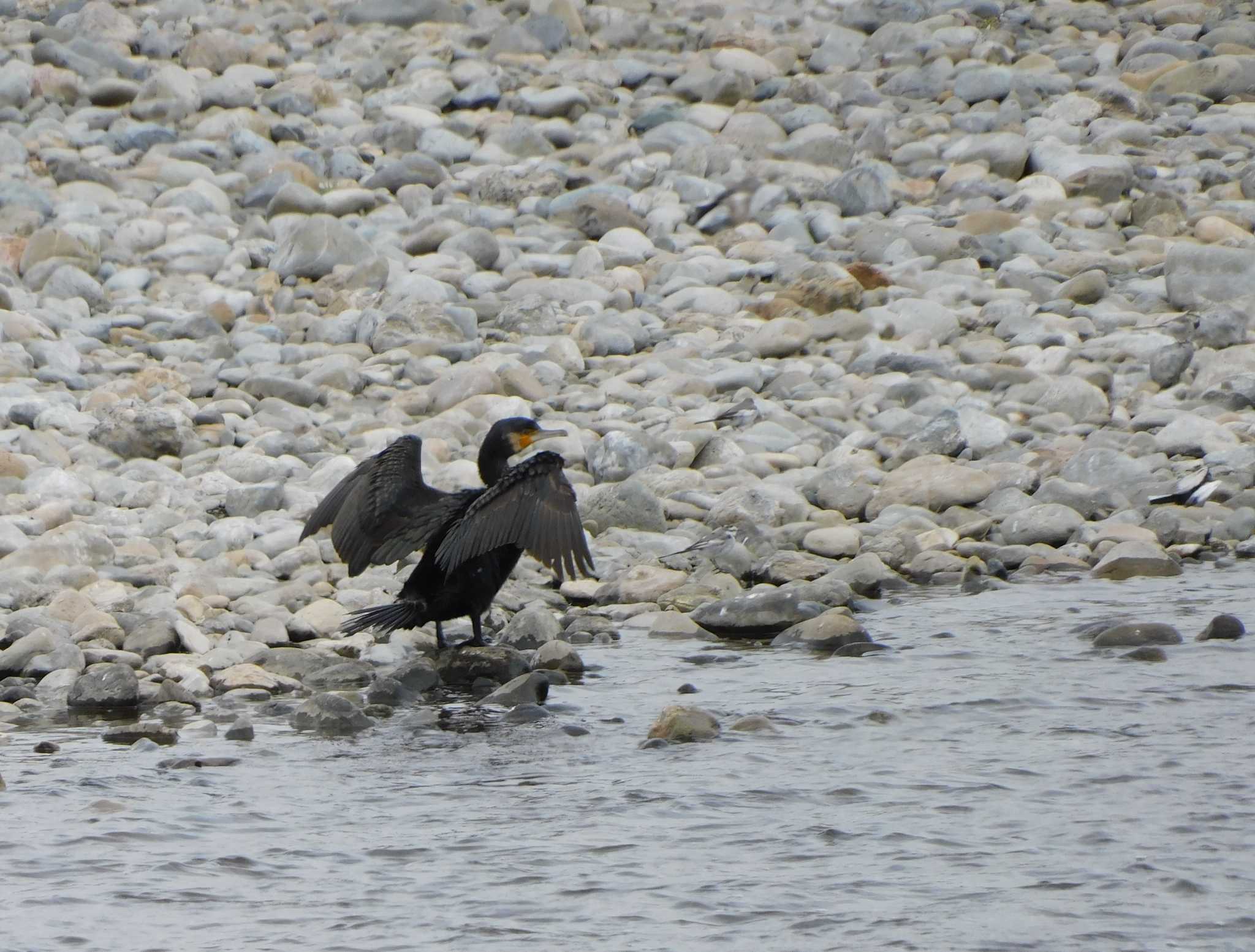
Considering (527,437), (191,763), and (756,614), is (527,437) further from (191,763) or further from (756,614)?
(191,763)

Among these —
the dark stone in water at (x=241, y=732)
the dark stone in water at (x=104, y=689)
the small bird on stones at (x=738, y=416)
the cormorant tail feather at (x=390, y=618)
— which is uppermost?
the small bird on stones at (x=738, y=416)

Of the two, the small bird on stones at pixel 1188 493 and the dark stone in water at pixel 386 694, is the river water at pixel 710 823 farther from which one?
the small bird on stones at pixel 1188 493

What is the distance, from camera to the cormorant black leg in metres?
7.35

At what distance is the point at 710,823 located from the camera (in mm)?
5230

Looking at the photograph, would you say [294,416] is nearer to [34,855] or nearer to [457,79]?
[34,855]

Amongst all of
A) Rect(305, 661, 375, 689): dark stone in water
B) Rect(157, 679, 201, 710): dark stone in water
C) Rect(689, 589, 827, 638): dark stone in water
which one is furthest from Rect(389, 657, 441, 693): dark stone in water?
Rect(689, 589, 827, 638): dark stone in water

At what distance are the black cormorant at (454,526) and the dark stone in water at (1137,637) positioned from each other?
2.15m

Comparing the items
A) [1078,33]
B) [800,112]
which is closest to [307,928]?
[800,112]

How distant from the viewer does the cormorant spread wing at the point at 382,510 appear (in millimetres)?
7324

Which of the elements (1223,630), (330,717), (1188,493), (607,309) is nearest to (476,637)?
(330,717)

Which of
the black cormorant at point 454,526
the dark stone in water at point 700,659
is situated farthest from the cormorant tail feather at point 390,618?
the dark stone in water at point 700,659

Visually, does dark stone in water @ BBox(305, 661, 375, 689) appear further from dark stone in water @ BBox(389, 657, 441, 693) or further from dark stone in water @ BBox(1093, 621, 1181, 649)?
dark stone in water @ BBox(1093, 621, 1181, 649)

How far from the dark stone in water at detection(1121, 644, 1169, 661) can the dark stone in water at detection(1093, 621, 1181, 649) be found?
0.17 m

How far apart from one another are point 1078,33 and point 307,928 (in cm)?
1567
